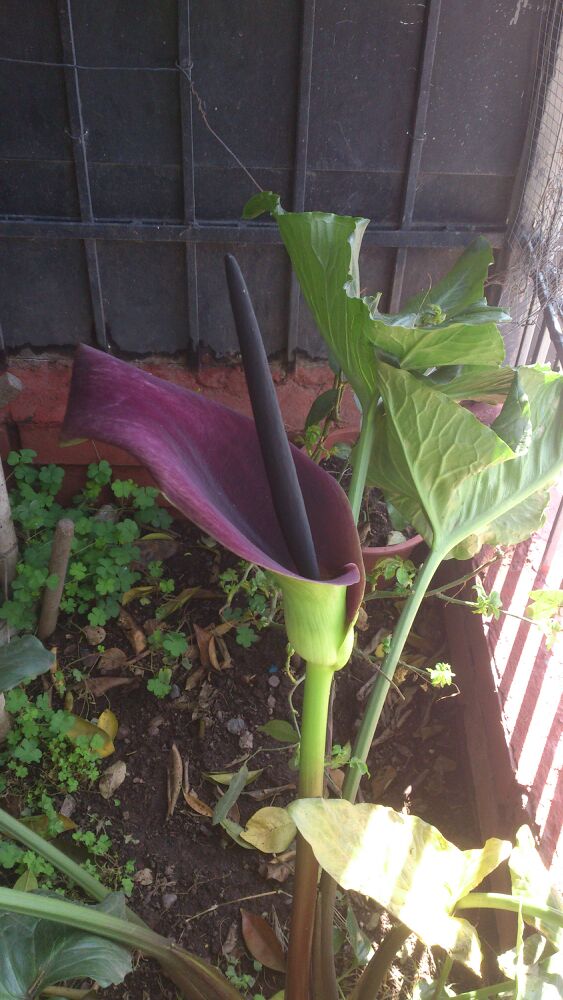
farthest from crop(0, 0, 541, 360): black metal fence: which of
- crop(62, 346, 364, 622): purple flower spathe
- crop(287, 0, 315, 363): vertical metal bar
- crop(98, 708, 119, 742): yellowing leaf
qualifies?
crop(62, 346, 364, 622): purple flower spathe

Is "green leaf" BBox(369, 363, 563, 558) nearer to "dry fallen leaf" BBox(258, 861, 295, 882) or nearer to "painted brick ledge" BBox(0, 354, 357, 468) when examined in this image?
"dry fallen leaf" BBox(258, 861, 295, 882)

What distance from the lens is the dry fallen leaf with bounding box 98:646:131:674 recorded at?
1.41 meters

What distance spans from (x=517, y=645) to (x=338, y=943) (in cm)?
51

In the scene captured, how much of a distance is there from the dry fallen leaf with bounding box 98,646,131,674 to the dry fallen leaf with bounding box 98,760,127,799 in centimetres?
19

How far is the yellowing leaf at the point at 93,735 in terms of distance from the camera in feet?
4.13

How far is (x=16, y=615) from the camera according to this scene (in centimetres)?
135

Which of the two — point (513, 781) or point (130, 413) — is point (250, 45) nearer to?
point (130, 413)

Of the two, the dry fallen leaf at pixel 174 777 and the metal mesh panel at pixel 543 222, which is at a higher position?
the metal mesh panel at pixel 543 222

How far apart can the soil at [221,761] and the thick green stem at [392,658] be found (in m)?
0.33

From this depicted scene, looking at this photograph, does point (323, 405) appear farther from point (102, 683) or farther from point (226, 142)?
point (102, 683)

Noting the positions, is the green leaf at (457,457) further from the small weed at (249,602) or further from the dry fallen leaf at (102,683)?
the dry fallen leaf at (102,683)

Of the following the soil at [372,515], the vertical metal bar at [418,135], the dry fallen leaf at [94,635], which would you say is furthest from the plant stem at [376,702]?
the vertical metal bar at [418,135]

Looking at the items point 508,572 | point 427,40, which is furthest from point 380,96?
point 508,572

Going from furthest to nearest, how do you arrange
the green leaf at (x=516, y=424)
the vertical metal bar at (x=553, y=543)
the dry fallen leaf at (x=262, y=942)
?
the vertical metal bar at (x=553, y=543), the dry fallen leaf at (x=262, y=942), the green leaf at (x=516, y=424)
